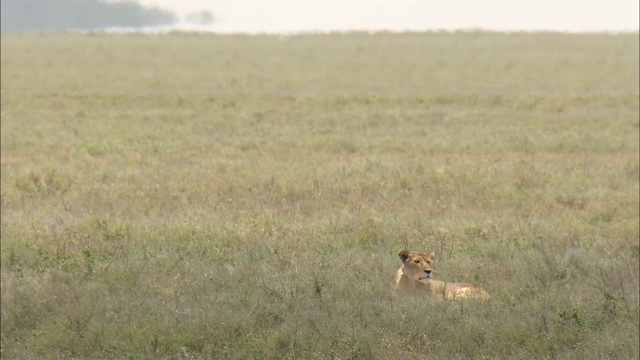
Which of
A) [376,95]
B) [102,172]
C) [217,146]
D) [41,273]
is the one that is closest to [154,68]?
[376,95]

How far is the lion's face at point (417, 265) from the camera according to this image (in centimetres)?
814

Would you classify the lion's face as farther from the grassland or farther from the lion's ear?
the grassland

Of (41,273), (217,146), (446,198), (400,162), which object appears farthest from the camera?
(217,146)

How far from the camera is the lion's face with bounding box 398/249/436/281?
26.7 ft

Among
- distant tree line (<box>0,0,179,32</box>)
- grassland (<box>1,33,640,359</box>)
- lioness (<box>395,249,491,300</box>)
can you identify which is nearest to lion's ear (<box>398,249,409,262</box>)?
lioness (<box>395,249,491,300</box>)

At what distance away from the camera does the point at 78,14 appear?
169ft

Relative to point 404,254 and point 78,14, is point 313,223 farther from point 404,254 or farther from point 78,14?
point 78,14

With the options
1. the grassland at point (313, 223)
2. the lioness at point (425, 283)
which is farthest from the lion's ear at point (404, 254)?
the grassland at point (313, 223)

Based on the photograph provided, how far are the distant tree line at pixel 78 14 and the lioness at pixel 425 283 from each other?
97.9 ft

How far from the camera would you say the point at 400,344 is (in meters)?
7.34

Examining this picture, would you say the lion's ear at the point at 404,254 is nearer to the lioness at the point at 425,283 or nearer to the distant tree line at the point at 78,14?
the lioness at the point at 425,283

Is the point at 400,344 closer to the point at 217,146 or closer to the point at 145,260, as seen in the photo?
the point at 145,260

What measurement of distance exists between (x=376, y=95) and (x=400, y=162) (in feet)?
39.0

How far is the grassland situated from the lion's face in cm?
25
